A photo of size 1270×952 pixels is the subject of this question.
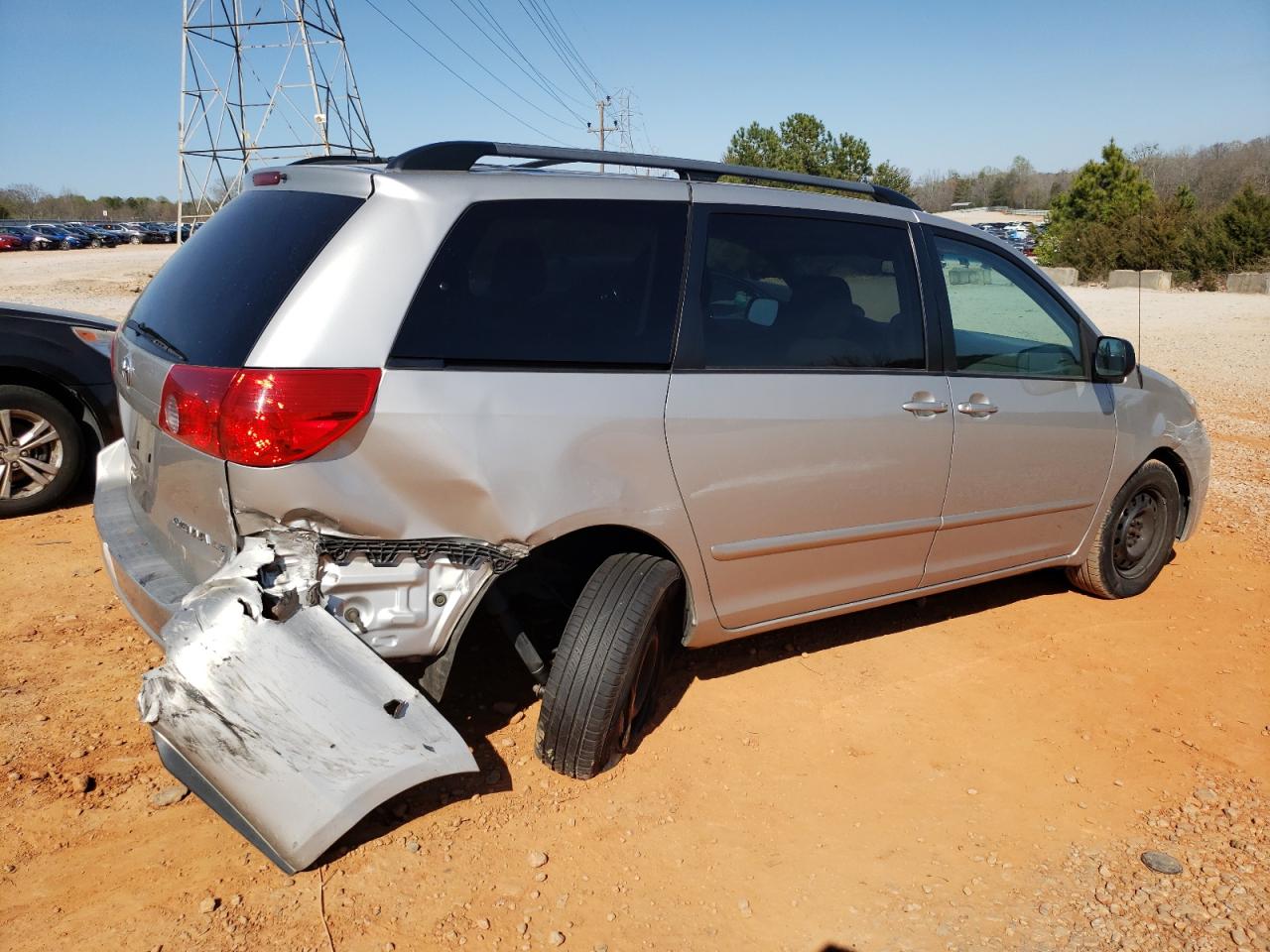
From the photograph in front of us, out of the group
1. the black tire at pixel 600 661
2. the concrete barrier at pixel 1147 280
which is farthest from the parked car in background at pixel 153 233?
the black tire at pixel 600 661

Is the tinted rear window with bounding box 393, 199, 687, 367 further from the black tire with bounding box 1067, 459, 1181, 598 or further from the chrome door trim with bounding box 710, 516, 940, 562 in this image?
the black tire with bounding box 1067, 459, 1181, 598

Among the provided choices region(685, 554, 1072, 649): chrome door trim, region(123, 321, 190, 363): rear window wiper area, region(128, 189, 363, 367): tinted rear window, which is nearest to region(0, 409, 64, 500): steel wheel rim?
region(123, 321, 190, 363): rear window wiper area

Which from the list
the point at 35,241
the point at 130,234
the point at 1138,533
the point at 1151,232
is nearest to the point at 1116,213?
the point at 1151,232

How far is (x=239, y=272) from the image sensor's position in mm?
2934

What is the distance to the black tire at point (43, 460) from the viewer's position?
562cm

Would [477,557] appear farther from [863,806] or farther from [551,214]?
[863,806]

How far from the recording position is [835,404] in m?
3.56

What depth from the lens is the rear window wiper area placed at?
288 centimetres

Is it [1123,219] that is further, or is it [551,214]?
[1123,219]

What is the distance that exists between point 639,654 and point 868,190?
6.94 ft

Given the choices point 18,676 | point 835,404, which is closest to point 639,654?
point 835,404

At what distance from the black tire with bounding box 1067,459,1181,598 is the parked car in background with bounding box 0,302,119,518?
5.37 m

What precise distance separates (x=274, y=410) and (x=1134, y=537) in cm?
421

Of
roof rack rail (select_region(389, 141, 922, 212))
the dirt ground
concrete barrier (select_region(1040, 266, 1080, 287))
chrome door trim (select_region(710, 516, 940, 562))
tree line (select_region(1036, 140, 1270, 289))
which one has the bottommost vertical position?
the dirt ground
